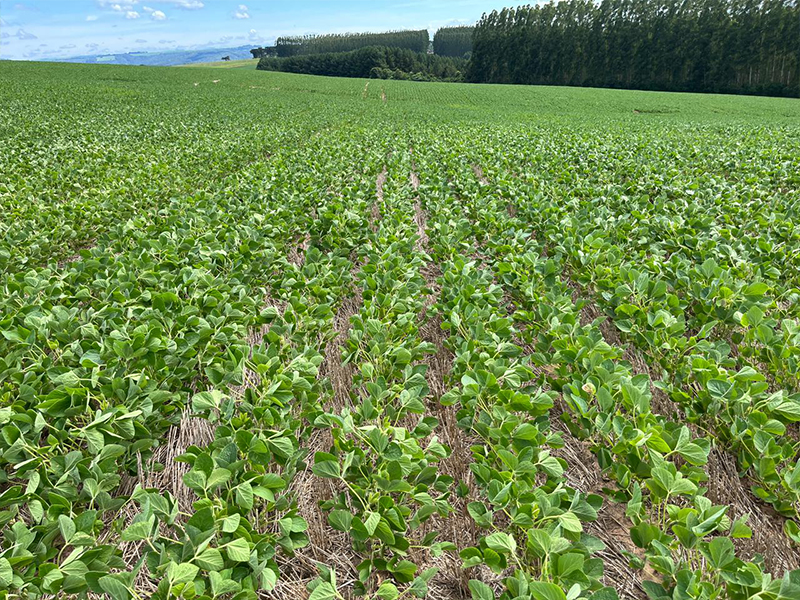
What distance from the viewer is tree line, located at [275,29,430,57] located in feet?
449

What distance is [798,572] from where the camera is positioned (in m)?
1.38

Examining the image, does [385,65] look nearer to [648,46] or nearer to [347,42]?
[648,46]

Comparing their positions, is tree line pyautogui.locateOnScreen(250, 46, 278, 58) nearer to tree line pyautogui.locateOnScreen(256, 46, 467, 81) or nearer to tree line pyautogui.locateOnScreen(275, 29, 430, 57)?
tree line pyautogui.locateOnScreen(275, 29, 430, 57)

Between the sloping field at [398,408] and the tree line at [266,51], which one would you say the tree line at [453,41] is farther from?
the sloping field at [398,408]

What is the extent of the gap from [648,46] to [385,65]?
46027mm

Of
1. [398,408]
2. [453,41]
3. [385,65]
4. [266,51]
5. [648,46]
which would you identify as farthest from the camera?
[266,51]

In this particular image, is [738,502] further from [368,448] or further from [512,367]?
[368,448]

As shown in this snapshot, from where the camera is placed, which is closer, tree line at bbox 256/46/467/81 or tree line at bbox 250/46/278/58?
tree line at bbox 256/46/467/81

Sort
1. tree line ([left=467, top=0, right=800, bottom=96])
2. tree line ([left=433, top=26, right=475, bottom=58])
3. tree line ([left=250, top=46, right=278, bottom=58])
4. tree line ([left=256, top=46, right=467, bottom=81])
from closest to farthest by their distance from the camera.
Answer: tree line ([left=467, top=0, right=800, bottom=96]) → tree line ([left=256, top=46, right=467, bottom=81]) → tree line ([left=433, top=26, right=475, bottom=58]) → tree line ([left=250, top=46, right=278, bottom=58])

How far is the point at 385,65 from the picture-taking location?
277 ft

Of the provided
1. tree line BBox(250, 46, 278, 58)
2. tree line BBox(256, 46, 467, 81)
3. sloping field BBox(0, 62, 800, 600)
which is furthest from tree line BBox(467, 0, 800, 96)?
tree line BBox(250, 46, 278, 58)

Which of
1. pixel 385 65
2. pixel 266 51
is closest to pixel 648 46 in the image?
pixel 385 65

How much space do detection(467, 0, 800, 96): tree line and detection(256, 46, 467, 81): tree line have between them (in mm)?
7115

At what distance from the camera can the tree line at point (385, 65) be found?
8475 centimetres
